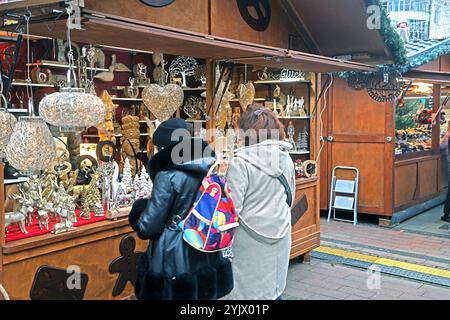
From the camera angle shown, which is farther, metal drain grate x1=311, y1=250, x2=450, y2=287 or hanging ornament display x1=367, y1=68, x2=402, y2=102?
hanging ornament display x1=367, y1=68, x2=402, y2=102

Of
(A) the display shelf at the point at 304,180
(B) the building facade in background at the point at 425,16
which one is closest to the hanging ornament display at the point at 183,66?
(A) the display shelf at the point at 304,180

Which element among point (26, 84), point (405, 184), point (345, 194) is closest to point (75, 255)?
point (26, 84)

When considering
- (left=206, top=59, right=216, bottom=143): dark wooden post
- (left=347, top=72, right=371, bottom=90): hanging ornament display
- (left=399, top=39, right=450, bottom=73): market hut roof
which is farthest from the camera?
(left=399, top=39, right=450, bottom=73): market hut roof

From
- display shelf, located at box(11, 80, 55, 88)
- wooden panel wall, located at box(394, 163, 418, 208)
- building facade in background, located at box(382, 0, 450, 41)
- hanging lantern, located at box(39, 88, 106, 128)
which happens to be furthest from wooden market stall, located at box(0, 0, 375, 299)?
building facade in background, located at box(382, 0, 450, 41)

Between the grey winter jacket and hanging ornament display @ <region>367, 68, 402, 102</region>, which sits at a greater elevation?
hanging ornament display @ <region>367, 68, 402, 102</region>

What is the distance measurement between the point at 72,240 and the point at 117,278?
543 mm

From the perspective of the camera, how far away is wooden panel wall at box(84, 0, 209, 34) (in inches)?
139

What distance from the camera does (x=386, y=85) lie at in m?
6.38

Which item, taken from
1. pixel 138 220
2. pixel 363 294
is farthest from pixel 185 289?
pixel 363 294

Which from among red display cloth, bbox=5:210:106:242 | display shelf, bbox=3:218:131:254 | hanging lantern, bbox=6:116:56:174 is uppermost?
hanging lantern, bbox=6:116:56:174

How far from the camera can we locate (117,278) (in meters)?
3.79

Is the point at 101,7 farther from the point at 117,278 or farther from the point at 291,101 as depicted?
the point at 291,101

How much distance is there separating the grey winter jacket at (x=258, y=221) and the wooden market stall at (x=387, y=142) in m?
4.28

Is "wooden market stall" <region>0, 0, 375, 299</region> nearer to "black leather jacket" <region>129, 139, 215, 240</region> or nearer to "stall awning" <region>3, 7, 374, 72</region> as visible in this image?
"stall awning" <region>3, 7, 374, 72</region>
